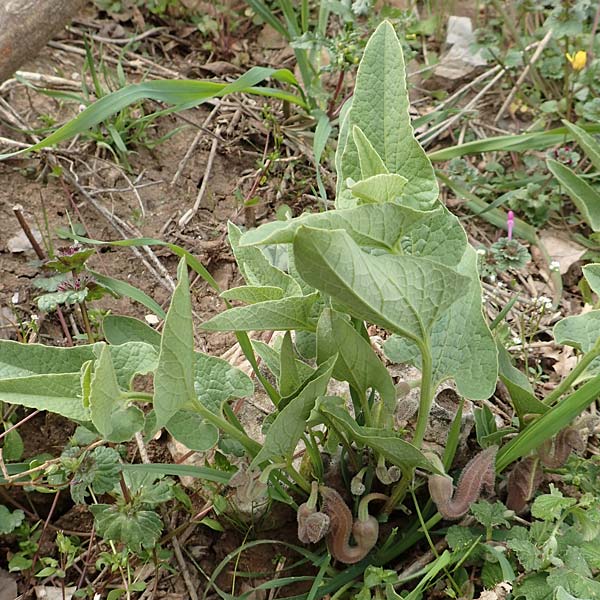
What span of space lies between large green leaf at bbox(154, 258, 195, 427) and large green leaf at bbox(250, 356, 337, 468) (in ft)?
0.41

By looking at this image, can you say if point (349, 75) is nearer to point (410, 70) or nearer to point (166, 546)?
point (410, 70)

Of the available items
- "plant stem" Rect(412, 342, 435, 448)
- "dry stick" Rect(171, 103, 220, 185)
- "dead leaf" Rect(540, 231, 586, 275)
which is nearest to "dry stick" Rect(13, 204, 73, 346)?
"dry stick" Rect(171, 103, 220, 185)

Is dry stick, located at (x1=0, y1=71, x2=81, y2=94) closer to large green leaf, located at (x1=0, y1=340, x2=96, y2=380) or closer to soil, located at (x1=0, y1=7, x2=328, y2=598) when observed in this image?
soil, located at (x1=0, y1=7, x2=328, y2=598)

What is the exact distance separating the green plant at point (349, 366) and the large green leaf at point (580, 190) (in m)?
0.24

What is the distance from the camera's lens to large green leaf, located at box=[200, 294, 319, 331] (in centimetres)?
97

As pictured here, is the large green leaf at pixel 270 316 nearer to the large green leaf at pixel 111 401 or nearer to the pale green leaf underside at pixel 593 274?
the large green leaf at pixel 111 401

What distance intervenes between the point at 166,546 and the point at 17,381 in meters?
0.57

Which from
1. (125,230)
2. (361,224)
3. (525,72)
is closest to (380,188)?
(361,224)

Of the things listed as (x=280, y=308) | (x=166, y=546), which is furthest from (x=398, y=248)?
(x=166, y=546)

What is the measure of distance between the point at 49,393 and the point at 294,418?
1.07 ft

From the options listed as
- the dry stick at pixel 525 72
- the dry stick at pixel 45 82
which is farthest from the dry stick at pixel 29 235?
the dry stick at pixel 525 72

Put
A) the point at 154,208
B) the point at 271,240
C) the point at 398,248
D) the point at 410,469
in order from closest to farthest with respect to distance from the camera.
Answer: the point at 271,240, the point at 398,248, the point at 410,469, the point at 154,208

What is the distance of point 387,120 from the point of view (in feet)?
3.29

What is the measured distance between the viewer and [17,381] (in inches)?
37.6
